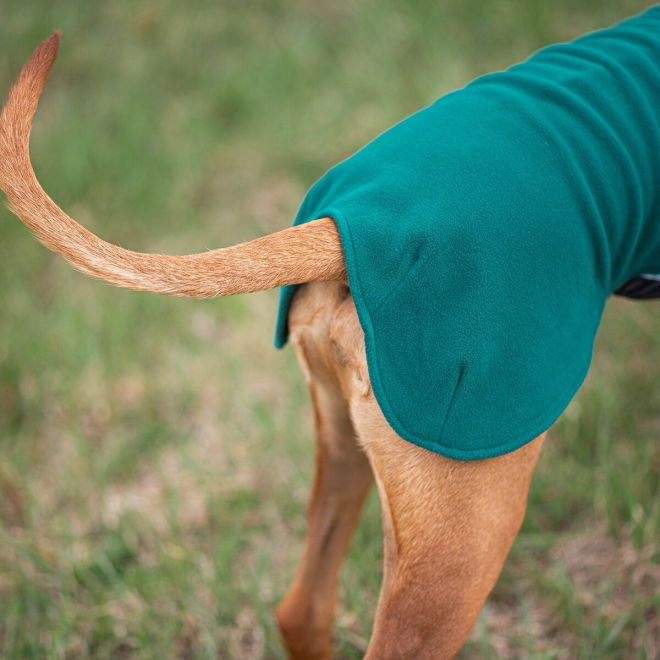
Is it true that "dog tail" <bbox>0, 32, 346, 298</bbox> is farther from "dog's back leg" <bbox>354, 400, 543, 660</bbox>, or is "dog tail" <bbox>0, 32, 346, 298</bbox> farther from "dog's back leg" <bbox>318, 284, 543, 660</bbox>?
"dog's back leg" <bbox>354, 400, 543, 660</bbox>

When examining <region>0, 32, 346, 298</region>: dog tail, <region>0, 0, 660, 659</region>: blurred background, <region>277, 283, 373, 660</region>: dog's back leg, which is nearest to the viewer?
<region>0, 32, 346, 298</region>: dog tail

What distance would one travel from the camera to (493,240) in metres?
1.25

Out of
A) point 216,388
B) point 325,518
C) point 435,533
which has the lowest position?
point 216,388

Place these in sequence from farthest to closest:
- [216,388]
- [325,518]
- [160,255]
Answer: [216,388] → [325,518] → [160,255]

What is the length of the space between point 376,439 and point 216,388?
6.00 feet

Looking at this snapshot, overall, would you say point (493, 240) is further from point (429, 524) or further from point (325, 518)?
point (325, 518)

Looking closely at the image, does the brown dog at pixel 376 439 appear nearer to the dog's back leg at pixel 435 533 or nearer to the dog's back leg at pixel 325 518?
the dog's back leg at pixel 435 533

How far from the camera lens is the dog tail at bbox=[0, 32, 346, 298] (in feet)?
3.86

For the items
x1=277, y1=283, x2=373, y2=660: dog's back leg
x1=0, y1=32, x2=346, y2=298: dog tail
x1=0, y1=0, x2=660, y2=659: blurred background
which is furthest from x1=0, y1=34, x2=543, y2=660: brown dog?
x1=0, y1=0, x2=660, y2=659: blurred background

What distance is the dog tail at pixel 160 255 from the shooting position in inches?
46.3

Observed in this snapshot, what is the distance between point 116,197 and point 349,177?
2.91m

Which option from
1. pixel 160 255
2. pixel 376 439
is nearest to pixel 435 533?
pixel 376 439

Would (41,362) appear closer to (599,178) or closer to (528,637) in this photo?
(528,637)

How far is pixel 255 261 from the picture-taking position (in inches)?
48.2
